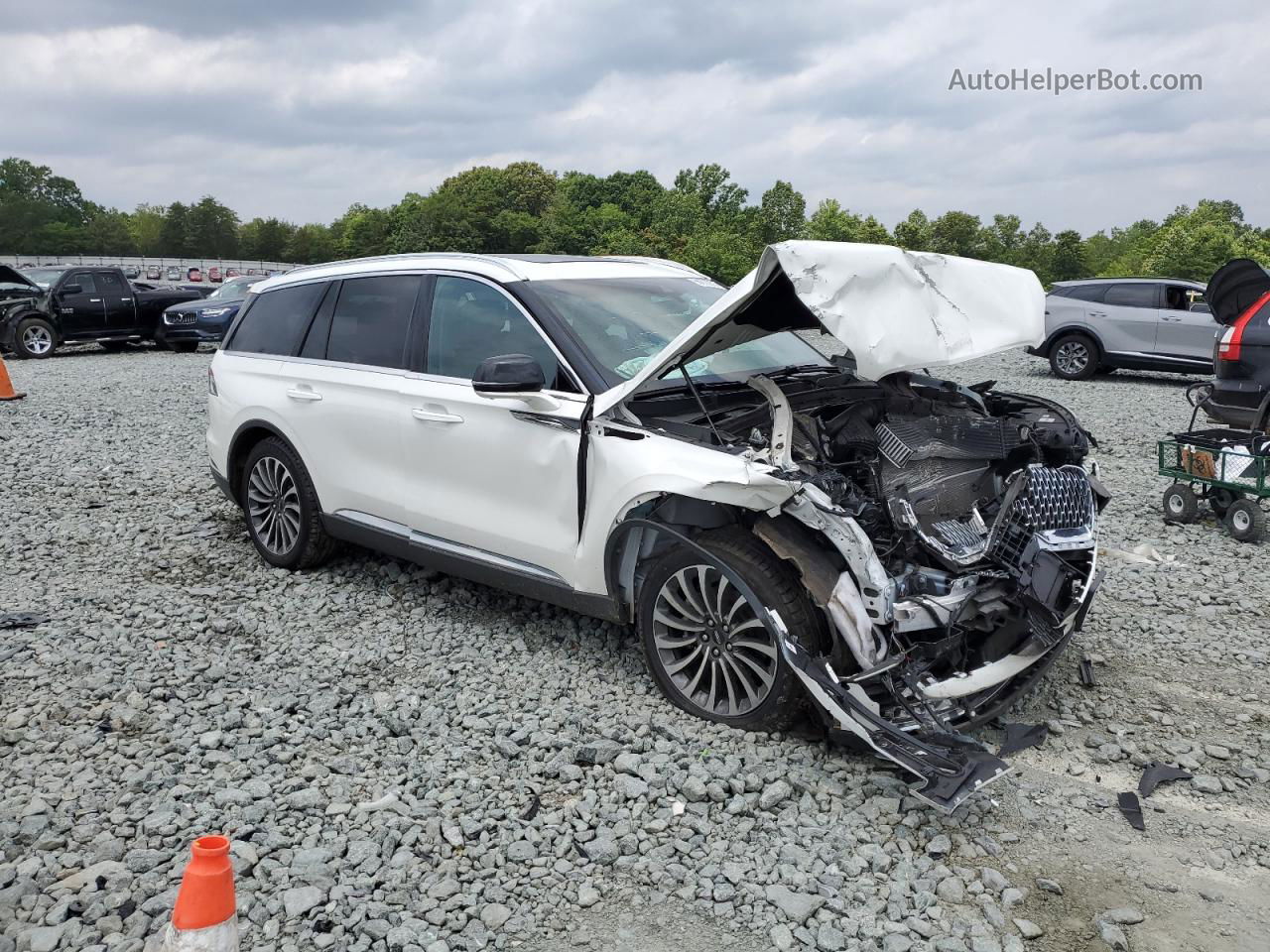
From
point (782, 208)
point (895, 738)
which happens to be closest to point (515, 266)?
point (895, 738)

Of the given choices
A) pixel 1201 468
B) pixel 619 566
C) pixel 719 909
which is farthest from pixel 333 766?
pixel 1201 468

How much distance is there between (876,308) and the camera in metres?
3.63

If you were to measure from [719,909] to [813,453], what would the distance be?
5.87 ft

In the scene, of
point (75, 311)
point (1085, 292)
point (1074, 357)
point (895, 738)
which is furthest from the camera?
point (75, 311)

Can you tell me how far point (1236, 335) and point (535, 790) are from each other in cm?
686

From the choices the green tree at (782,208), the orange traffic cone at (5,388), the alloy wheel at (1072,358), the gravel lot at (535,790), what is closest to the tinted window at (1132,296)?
the alloy wheel at (1072,358)

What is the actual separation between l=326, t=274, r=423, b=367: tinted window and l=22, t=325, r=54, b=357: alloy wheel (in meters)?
16.2

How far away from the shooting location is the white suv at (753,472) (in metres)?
3.53

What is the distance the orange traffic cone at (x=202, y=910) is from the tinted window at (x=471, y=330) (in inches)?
103

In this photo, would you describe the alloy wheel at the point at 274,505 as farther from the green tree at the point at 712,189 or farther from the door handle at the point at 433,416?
the green tree at the point at 712,189

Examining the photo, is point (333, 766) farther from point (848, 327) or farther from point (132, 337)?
point (132, 337)

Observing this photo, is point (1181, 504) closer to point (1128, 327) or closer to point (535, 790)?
point (535, 790)

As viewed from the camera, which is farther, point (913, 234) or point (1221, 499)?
point (913, 234)

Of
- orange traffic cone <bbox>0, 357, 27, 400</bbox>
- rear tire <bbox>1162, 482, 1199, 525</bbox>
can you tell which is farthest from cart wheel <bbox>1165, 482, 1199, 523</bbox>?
orange traffic cone <bbox>0, 357, 27, 400</bbox>
